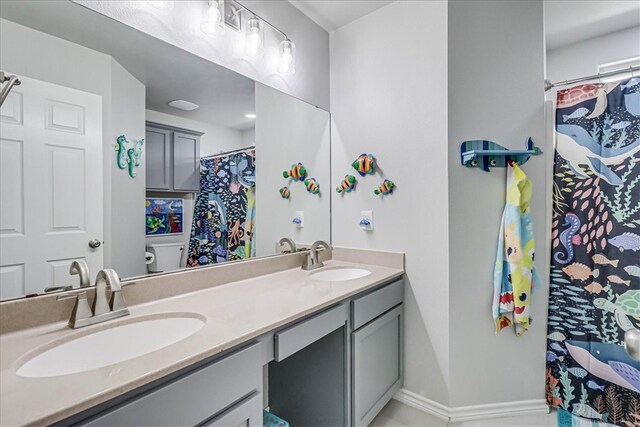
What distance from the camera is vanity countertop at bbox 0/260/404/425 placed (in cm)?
61

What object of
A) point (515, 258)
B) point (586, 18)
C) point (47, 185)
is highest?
point (586, 18)

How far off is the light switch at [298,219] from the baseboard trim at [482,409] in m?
1.28

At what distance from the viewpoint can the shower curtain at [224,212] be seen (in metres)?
1.51

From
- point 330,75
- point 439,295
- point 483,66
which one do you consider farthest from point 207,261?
point 483,66

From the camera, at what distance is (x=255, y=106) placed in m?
1.76

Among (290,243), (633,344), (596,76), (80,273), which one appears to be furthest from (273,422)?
(596,76)

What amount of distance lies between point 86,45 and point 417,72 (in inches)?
63.3

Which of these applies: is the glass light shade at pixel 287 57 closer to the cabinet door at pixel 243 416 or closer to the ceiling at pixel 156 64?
the ceiling at pixel 156 64

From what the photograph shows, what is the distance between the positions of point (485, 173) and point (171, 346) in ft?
5.59

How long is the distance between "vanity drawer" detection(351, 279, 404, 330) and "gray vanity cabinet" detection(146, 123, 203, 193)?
978 millimetres

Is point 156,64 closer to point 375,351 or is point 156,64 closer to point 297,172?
point 297,172

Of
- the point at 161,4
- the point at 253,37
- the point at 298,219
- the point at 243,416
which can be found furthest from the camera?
the point at 298,219

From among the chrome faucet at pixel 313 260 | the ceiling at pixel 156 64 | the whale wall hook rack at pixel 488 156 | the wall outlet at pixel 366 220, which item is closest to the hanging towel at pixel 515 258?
the whale wall hook rack at pixel 488 156

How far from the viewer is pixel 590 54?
2387 mm
